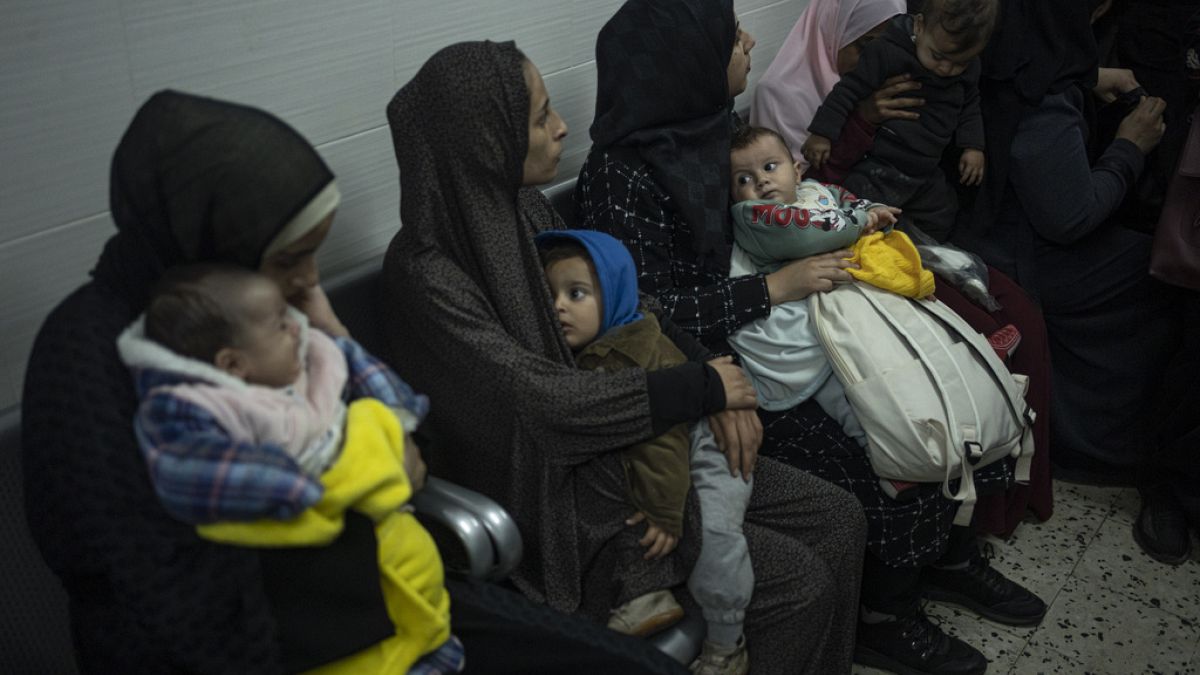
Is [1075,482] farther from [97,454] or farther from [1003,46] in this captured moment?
[97,454]

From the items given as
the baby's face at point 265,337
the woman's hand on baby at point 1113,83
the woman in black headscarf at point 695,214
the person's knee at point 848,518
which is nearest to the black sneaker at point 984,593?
the woman in black headscarf at point 695,214

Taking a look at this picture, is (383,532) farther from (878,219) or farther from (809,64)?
(809,64)

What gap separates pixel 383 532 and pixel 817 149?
1.73 meters

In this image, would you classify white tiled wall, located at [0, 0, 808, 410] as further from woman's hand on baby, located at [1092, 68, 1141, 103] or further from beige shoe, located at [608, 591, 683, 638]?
woman's hand on baby, located at [1092, 68, 1141, 103]

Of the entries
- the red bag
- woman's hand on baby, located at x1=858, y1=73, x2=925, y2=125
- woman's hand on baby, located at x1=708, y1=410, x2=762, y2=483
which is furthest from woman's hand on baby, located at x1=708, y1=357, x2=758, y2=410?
the red bag

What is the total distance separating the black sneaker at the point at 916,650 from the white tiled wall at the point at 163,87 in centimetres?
142

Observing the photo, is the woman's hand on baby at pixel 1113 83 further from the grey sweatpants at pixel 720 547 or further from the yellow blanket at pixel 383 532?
the yellow blanket at pixel 383 532

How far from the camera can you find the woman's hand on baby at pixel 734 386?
1841mm

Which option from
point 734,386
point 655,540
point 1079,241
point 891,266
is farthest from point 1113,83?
point 655,540

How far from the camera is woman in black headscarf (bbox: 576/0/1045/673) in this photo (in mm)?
2141

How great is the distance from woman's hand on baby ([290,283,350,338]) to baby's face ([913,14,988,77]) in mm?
1742

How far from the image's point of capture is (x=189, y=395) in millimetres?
1129

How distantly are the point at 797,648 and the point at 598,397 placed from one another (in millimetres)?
631

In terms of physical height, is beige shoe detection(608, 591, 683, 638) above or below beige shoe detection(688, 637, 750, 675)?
above
